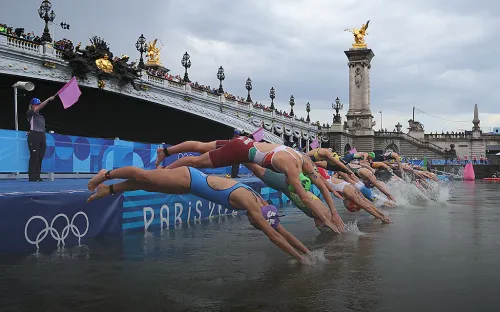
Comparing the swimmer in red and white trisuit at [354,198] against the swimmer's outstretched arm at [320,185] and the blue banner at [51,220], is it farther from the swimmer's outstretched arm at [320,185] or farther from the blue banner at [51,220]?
the blue banner at [51,220]

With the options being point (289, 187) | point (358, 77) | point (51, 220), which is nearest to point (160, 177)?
point (51, 220)

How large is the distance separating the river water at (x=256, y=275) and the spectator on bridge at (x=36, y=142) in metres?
4.73

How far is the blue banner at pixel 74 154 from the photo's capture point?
45.0 feet

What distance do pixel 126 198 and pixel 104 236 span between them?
1.22 m

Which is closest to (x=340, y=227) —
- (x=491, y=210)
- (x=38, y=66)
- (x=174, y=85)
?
(x=491, y=210)

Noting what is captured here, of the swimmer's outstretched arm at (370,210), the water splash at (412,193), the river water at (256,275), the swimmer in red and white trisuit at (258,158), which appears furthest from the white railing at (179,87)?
the swimmer in red and white trisuit at (258,158)

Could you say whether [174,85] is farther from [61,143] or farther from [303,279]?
[303,279]

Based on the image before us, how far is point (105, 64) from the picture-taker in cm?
4178

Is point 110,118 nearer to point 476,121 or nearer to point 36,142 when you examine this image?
point 36,142

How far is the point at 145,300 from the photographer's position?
559 cm

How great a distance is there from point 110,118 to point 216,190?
157 ft

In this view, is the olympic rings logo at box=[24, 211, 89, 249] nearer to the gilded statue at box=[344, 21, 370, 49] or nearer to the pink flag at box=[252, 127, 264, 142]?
the pink flag at box=[252, 127, 264, 142]

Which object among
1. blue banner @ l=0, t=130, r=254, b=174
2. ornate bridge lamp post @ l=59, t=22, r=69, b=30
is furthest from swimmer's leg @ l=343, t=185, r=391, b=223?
ornate bridge lamp post @ l=59, t=22, r=69, b=30

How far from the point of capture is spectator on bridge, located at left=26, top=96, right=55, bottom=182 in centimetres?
1329
